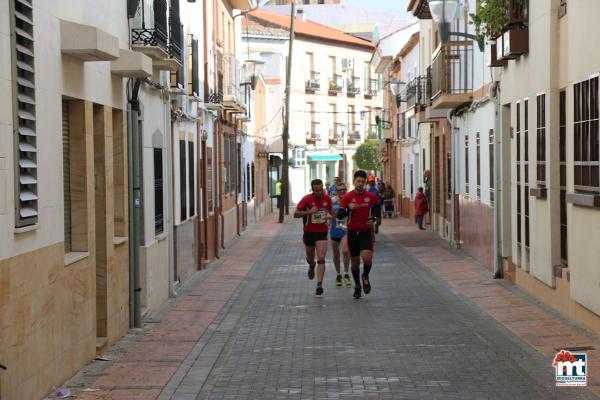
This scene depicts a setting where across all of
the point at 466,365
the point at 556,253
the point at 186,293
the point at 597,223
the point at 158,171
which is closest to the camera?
the point at 466,365

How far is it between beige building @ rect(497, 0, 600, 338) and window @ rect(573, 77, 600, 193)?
0.04 feet

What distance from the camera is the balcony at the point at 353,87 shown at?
244ft

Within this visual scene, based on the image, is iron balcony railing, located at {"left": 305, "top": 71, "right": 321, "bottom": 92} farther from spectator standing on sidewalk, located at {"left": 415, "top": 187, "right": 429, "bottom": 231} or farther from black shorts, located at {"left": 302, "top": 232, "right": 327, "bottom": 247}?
black shorts, located at {"left": 302, "top": 232, "right": 327, "bottom": 247}

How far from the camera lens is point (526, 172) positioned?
54.3 ft

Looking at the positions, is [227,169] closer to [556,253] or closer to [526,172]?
[526,172]

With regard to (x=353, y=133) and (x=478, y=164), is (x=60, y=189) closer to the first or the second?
(x=478, y=164)

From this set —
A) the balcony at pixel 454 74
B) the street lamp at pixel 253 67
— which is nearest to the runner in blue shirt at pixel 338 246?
the balcony at pixel 454 74

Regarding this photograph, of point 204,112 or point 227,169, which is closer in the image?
point 204,112

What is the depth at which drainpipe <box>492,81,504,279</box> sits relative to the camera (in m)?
18.6

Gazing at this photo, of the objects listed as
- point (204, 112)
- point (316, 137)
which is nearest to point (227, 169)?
point (204, 112)

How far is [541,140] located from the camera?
15.1 metres

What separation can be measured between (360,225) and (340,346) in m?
4.85

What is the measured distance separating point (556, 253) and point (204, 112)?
11.0 metres

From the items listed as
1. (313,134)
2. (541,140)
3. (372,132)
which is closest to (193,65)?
(541,140)
